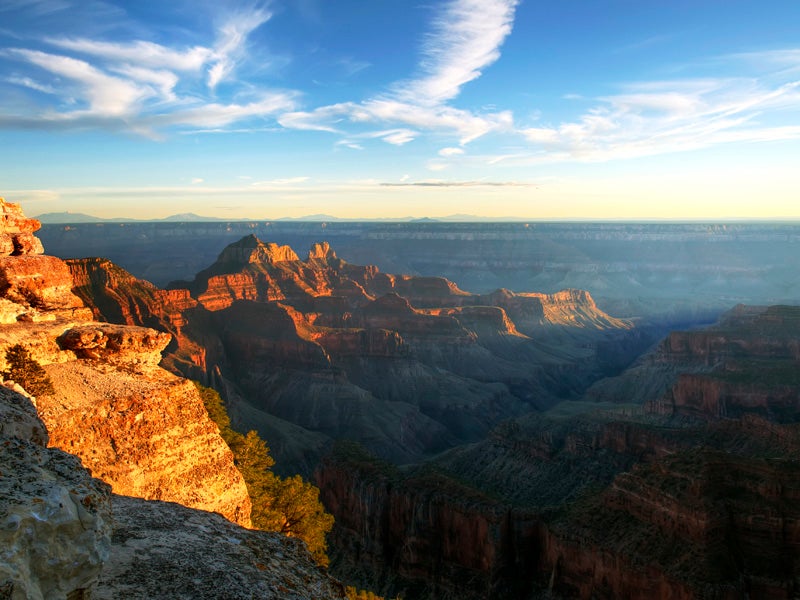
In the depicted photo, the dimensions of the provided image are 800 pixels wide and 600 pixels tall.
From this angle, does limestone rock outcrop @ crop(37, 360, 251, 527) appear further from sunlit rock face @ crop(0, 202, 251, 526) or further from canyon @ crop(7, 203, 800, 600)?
canyon @ crop(7, 203, 800, 600)

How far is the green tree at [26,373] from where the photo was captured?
20703mm

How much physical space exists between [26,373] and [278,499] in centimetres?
1541

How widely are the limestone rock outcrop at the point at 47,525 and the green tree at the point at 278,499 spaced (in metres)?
20.1

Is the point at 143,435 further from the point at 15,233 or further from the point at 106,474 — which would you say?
the point at 15,233

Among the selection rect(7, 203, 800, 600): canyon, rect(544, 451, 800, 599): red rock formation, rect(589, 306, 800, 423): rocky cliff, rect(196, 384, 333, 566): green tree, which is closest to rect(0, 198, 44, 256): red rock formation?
rect(7, 203, 800, 600): canyon

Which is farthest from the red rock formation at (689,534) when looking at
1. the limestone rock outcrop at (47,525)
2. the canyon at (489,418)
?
the limestone rock outcrop at (47,525)

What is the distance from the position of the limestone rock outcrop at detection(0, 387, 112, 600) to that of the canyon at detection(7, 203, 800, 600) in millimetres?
12393

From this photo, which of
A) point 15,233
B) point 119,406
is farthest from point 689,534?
point 15,233

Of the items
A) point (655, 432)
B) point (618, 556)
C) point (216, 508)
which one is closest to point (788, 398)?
point (655, 432)

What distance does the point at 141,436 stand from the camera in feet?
74.4

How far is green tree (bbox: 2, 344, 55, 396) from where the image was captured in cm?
2070

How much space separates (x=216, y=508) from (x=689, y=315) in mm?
173129

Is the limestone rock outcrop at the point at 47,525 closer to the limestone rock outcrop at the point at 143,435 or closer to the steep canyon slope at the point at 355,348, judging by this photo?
the limestone rock outcrop at the point at 143,435

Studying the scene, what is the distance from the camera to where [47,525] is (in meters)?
9.05
